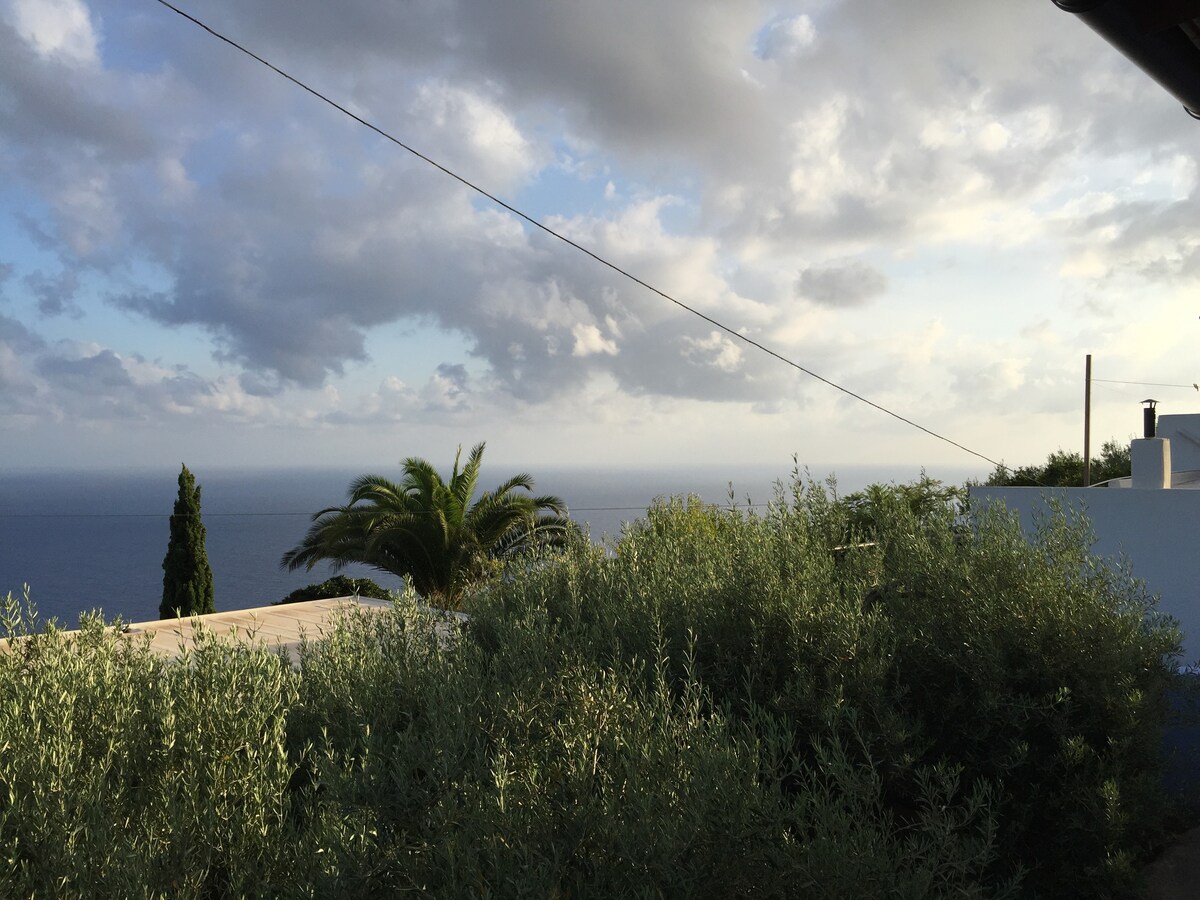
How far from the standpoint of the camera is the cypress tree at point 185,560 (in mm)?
15547

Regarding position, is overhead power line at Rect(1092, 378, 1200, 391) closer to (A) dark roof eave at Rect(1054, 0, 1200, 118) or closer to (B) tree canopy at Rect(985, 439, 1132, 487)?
(B) tree canopy at Rect(985, 439, 1132, 487)

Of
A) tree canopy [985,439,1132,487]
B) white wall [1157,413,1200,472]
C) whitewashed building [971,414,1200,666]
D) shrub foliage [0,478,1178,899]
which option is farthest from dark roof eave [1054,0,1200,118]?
tree canopy [985,439,1132,487]

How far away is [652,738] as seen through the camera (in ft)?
7.75

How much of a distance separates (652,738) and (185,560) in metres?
15.6

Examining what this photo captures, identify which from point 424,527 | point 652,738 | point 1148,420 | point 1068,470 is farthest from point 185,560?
point 1068,470

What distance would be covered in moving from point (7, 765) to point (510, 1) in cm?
979

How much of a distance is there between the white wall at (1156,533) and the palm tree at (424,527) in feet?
25.5

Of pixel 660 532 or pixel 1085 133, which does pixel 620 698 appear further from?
pixel 1085 133

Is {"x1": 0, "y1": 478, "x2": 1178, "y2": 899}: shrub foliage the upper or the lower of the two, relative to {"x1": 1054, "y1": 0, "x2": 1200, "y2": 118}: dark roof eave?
lower

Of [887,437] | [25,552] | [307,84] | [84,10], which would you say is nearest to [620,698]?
[307,84]

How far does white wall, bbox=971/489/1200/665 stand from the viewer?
9.09 meters

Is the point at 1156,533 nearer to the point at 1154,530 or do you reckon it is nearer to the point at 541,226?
the point at 1154,530

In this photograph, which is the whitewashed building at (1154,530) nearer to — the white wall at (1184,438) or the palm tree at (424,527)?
the palm tree at (424,527)

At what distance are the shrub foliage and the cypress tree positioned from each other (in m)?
12.3
